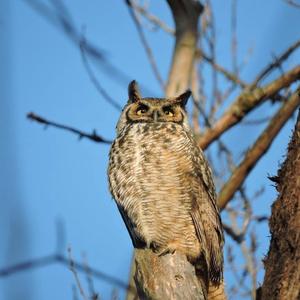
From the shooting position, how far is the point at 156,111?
374 cm

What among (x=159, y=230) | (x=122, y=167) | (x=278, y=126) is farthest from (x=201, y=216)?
(x=278, y=126)

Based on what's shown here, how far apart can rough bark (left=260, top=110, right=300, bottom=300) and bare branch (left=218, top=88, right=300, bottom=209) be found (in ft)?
4.04

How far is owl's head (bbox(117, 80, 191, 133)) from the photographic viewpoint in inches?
147

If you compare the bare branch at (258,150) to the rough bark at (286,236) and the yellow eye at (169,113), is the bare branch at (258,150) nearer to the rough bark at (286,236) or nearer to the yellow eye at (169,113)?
the yellow eye at (169,113)

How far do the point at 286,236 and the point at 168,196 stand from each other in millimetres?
838

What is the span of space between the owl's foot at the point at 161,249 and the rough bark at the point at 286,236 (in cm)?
64

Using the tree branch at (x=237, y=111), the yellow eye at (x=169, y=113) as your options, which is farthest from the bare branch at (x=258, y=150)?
the yellow eye at (x=169, y=113)

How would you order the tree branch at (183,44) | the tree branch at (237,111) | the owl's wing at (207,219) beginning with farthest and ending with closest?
1. the tree branch at (237,111)
2. the tree branch at (183,44)
3. the owl's wing at (207,219)

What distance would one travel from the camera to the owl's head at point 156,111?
12.3ft

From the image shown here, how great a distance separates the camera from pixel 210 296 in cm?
314

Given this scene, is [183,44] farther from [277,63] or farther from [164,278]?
[164,278]

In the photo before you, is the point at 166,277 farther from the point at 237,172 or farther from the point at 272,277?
the point at 237,172

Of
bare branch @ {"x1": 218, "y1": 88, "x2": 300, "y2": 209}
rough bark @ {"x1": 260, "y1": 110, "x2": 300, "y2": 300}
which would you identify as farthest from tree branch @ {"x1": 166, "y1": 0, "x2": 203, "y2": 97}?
rough bark @ {"x1": 260, "y1": 110, "x2": 300, "y2": 300}

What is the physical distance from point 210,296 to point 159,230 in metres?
0.44
